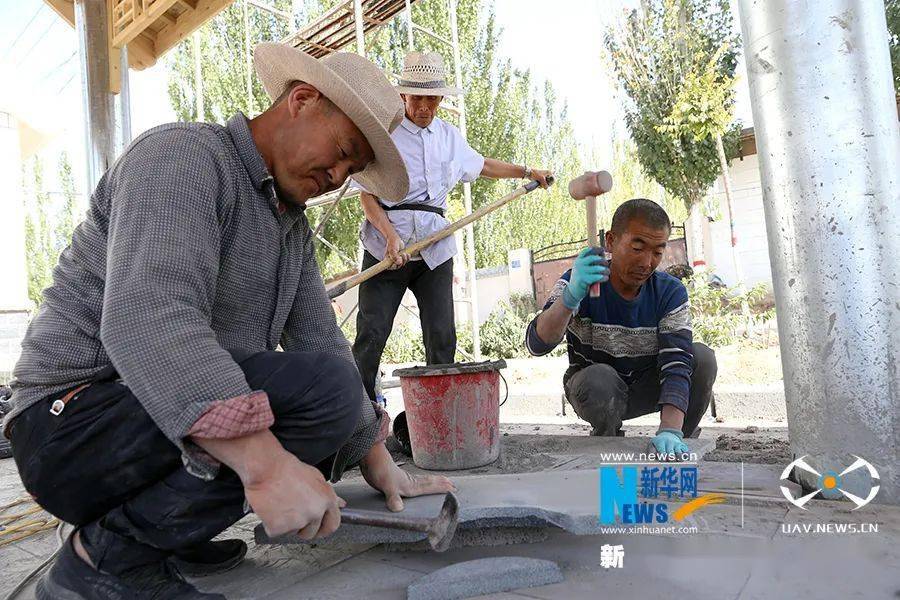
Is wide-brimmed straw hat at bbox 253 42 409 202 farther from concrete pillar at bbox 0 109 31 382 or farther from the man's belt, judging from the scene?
concrete pillar at bbox 0 109 31 382

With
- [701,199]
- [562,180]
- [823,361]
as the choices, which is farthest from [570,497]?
[562,180]

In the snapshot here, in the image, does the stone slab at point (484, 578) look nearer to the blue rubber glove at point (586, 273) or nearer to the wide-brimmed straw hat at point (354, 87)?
the wide-brimmed straw hat at point (354, 87)

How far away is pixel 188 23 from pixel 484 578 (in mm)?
4796

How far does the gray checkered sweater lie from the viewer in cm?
120

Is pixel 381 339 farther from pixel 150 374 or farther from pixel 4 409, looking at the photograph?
pixel 4 409

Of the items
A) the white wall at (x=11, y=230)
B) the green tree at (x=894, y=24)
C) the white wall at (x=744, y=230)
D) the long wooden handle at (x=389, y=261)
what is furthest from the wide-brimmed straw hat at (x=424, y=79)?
the white wall at (x=744, y=230)

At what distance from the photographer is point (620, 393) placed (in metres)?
3.04

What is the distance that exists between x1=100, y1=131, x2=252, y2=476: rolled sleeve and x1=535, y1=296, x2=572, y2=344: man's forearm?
1.73 metres

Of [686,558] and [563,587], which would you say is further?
[686,558]

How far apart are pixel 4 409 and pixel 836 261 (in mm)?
4936

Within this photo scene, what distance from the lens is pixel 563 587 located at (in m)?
1.55

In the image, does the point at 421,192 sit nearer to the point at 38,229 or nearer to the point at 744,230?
the point at 744,230

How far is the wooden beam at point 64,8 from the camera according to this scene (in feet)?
15.6

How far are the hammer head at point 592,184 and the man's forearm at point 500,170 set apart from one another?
0.98 m
